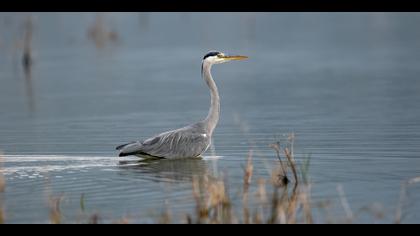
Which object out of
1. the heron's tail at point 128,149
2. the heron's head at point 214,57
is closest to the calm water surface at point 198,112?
the heron's tail at point 128,149

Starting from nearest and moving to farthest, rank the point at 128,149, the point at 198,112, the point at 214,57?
the point at 128,149 < the point at 214,57 < the point at 198,112

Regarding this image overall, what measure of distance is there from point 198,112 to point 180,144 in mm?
3952

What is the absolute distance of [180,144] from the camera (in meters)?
10.6

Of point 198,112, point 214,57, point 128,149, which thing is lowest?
point 128,149

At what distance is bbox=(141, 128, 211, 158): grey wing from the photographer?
10531mm

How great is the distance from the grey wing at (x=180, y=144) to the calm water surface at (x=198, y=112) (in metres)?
0.14

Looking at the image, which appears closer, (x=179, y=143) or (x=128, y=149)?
(x=128, y=149)

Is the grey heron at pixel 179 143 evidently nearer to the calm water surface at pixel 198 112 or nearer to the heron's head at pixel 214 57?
the calm water surface at pixel 198 112

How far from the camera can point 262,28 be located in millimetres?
32656

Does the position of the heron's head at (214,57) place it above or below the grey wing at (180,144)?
above

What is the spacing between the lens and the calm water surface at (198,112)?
8523 millimetres

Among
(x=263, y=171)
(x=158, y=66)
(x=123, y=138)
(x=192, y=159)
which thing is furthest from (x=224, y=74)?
(x=263, y=171)

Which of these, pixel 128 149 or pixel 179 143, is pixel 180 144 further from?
pixel 128 149

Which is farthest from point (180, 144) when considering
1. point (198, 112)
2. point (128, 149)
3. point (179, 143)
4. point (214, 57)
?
point (198, 112)
